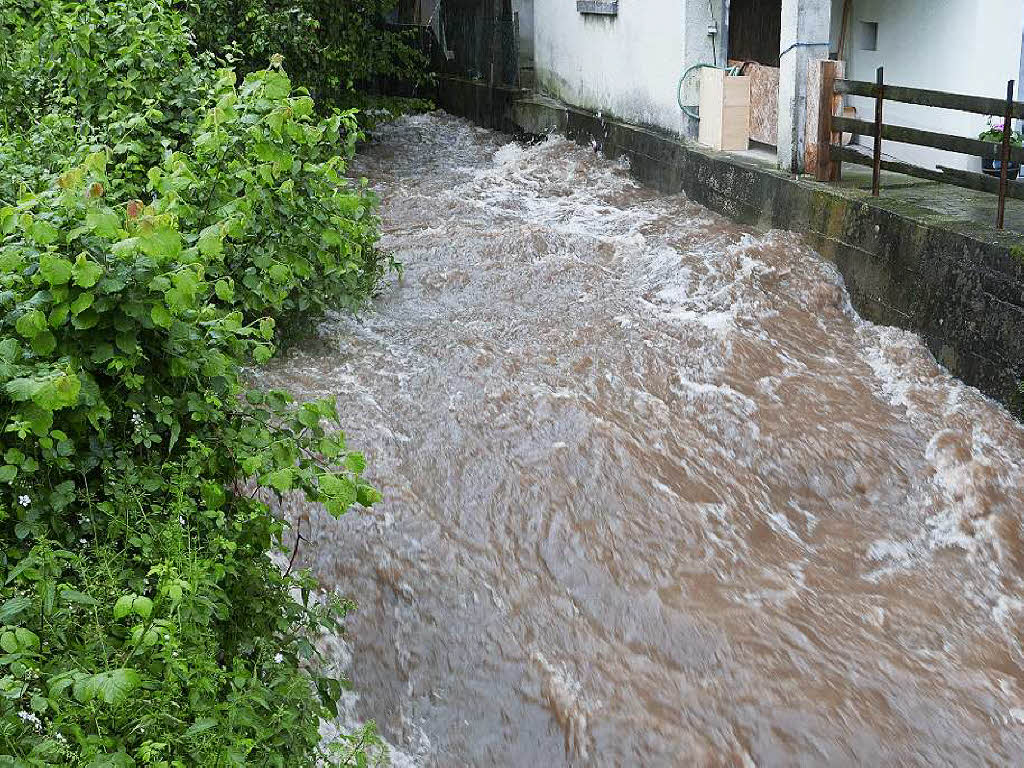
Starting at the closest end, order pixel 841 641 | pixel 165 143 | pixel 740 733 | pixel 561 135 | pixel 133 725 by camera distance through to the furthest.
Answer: pixel 133 725, pixel 740 733, pixel 841 641, pixel 165 143, pixel 561 135

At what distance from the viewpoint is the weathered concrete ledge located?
7109mm

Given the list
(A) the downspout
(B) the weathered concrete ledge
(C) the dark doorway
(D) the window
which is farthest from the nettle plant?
(C) the dark doorway

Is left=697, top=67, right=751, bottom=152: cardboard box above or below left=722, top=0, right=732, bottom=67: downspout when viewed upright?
below

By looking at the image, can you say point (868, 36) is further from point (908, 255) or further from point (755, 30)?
point (908, 255)

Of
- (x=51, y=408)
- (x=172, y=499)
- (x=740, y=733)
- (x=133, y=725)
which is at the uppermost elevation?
(x=51, y=408)

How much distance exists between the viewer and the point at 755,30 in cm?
1391

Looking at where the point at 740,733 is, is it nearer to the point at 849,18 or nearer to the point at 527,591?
the point at 527,591

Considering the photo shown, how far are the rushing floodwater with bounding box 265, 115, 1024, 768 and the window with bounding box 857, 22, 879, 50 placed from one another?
13.4 feet

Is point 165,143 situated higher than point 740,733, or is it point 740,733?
point 165,143

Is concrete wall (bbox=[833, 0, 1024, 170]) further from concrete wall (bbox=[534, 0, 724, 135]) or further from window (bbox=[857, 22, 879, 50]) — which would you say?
concrete wall (bbox=[534, 0, 724, 135])

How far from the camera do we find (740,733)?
4430 millimetres

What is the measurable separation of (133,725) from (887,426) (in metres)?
5.36

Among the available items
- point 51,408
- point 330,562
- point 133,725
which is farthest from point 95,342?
point 330,562

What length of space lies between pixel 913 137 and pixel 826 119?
142 cm
